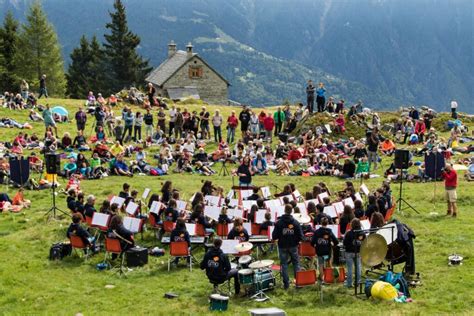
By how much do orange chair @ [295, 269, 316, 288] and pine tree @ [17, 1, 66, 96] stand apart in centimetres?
7199

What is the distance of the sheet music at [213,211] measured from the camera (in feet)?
64.5

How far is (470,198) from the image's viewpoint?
25.0 metres

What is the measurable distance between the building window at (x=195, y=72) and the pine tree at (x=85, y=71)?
565 inches

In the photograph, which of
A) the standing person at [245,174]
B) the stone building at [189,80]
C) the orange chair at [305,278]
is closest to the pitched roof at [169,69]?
the stone building at [189,80]

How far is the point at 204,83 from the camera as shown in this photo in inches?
3324

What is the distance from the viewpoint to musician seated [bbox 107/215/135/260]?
59.3 feet

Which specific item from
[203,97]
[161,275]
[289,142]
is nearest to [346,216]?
[161,275]

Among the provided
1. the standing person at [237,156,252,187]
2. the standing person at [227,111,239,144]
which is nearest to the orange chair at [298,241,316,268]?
the standing person at [237,156,252,187]

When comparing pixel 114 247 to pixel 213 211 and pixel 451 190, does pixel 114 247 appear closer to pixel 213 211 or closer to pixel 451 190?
pixel 213 211

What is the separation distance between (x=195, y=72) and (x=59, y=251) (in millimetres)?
65870

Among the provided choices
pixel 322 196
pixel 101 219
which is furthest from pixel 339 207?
pixel 101 219

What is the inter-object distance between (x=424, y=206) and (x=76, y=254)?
12.5 meters

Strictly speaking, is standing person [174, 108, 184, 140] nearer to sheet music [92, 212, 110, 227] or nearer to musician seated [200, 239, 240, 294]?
sheet music [92, 212, 110, 227]

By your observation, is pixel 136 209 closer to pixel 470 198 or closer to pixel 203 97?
pixel 470 198
